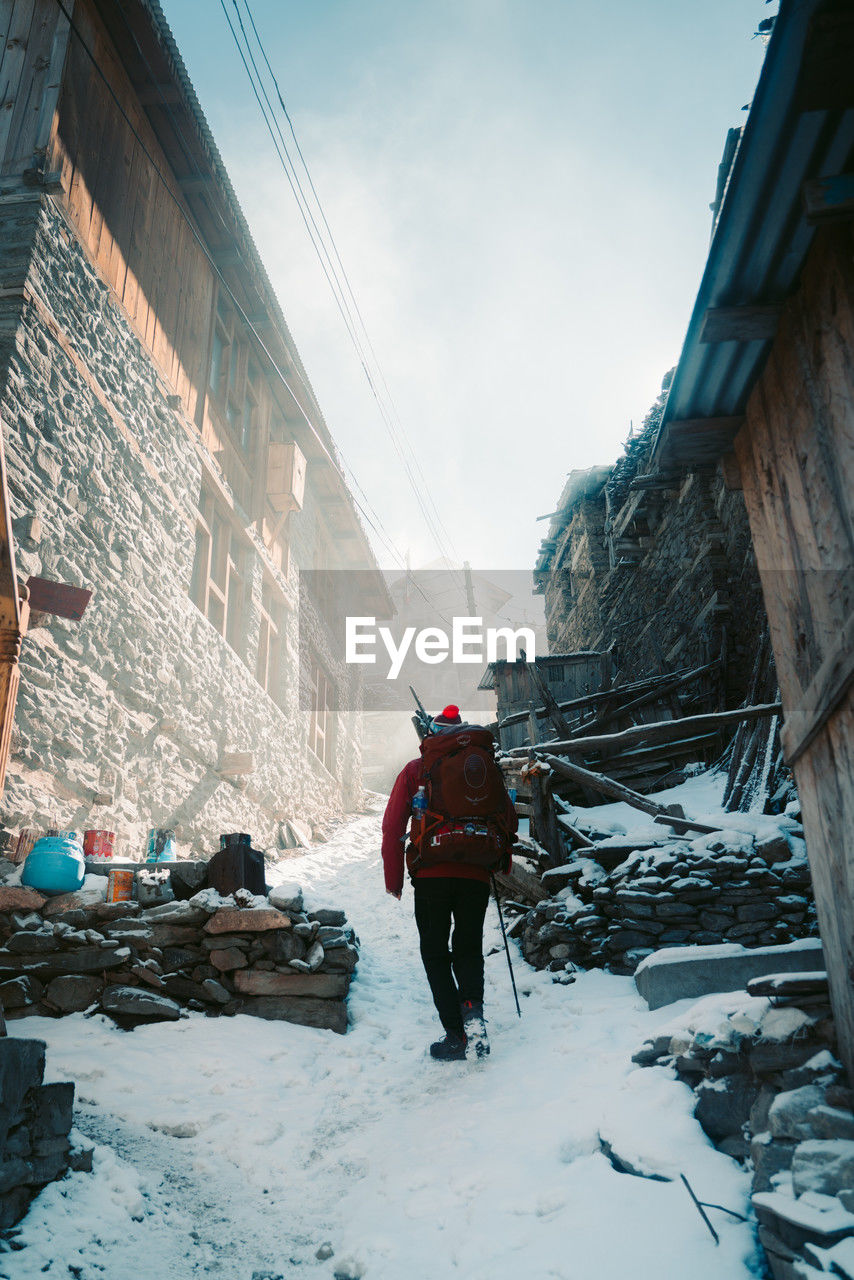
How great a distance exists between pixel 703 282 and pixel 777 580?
117 centimetres

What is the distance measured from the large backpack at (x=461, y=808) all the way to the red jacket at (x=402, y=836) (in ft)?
0.12

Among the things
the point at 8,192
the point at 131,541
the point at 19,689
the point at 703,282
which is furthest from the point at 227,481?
the point at 703,282

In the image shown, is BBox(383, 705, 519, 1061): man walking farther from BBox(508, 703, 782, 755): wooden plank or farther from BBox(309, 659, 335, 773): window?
BBox(309, 659, 335, 773): window

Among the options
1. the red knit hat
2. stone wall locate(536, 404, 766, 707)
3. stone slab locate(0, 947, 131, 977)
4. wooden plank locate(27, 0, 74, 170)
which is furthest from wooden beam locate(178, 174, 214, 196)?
stone slab locate(0, 947, 131, 977)

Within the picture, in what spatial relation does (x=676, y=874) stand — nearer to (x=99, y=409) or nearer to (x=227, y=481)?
(x=99, y=409)

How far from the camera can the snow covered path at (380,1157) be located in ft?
8.04

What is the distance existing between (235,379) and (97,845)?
8122mm

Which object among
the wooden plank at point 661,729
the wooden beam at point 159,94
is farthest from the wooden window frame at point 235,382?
the wooden plank at point 661,729

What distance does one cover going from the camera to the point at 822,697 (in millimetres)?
2688

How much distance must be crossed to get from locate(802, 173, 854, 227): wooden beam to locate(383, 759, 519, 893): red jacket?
3017 mm

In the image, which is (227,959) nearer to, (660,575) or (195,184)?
(195,184)

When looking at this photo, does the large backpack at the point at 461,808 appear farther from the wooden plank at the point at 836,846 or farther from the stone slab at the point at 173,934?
the wooden plank at the point at 836,846

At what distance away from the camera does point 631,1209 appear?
2469 mm

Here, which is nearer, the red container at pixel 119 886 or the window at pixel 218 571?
the red container at pixel 119 886
